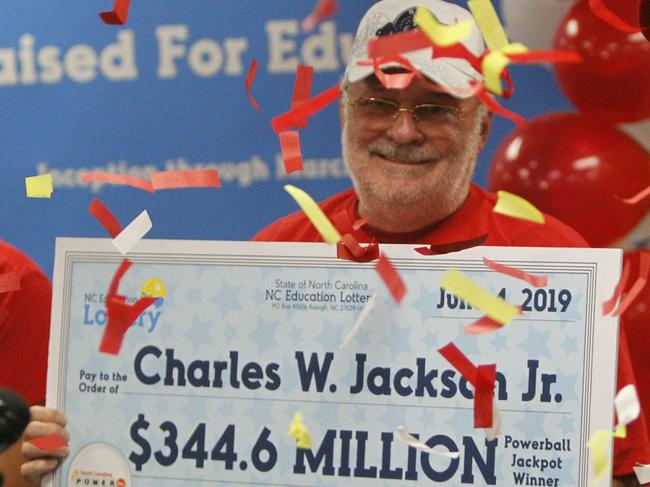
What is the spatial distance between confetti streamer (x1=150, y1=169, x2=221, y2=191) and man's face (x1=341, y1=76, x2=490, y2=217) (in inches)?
12.1

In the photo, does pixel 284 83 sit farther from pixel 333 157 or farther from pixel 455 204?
pixel 455 204

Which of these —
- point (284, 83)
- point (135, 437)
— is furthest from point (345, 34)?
point (135, 437)

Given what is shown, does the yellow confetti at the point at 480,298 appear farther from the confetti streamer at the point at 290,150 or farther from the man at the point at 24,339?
the man at the point at 24,339

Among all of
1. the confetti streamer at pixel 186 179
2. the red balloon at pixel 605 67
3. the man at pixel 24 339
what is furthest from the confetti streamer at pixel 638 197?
the man at pixel 24 339

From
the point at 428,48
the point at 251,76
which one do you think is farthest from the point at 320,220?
the point at 251,76

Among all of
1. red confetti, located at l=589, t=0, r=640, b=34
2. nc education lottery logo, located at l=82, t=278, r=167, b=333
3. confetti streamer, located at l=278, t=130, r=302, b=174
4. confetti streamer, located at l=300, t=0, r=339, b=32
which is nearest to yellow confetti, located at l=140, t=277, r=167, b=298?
nc education lottery logo, located at l=82, t=278, r=167, b=333

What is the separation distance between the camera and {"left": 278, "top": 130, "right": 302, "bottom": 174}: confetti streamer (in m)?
1.62

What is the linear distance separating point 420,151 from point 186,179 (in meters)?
0.48

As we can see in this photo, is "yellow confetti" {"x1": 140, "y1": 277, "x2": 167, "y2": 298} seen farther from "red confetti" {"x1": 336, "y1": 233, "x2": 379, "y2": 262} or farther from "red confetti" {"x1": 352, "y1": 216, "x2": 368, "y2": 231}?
"red confetti" {"x1": 352, "y1": 216, "x2": 368, "y2": 231}

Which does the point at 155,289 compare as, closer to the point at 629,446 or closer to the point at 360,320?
the point at 360,320

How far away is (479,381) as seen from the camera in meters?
1.25

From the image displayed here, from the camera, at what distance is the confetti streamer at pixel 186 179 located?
183 cm

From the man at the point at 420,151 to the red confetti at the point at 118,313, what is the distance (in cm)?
41

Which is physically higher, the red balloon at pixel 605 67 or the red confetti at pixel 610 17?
the red confetti at pixel 610 17
